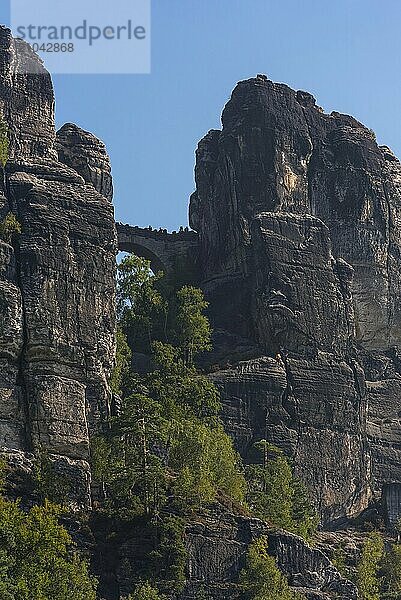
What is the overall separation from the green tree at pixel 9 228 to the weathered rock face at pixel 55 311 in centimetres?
33

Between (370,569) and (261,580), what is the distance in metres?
13.6

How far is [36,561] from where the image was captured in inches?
2130

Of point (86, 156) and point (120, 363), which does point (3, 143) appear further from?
point (120, 363)

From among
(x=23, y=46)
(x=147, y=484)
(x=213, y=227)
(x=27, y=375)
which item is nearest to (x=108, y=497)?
(x=147, y=484)

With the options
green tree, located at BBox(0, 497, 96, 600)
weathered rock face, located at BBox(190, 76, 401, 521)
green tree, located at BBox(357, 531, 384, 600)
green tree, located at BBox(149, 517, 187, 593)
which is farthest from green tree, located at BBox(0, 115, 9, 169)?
green tree, located at BBox(357, 531, 384, 600)

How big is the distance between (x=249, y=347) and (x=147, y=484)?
23.3m

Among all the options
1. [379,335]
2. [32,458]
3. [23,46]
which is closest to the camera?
[32,458]

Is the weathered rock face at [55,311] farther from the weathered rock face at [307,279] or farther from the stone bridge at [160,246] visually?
the stone bridge at [160,246]

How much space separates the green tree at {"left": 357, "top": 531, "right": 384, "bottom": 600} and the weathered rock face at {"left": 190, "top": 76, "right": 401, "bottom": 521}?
194 inches

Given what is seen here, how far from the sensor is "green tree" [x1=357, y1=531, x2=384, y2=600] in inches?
2960

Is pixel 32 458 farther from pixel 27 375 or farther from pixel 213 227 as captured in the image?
pixel 213 227

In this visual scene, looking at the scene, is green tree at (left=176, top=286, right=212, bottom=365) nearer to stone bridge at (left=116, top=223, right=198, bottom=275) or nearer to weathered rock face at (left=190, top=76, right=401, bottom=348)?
weathered rock face at (left=190, top=76, right=401, bottom=348)

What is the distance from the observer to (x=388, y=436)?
89.8m

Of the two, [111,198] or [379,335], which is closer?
[111,198]
